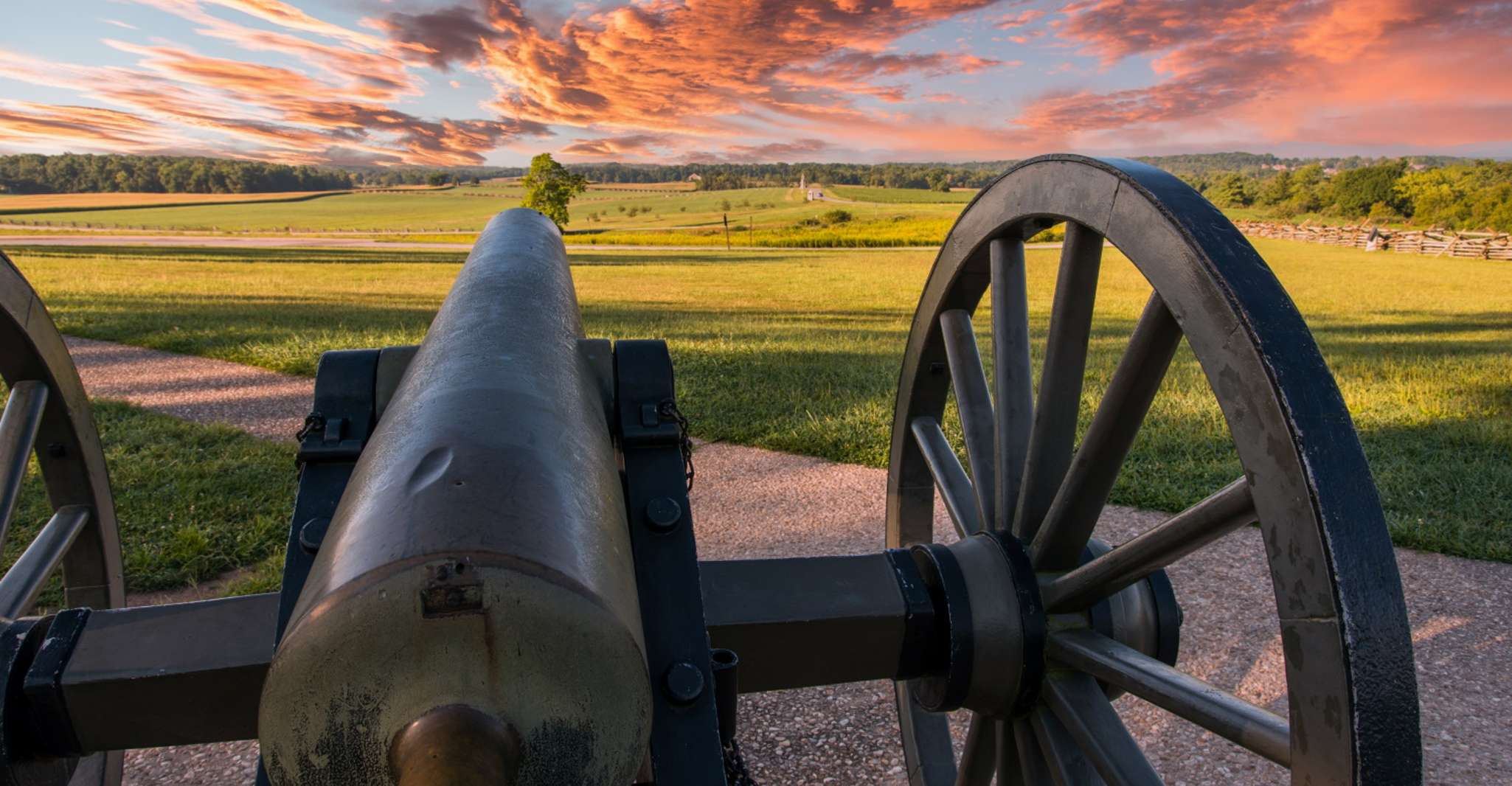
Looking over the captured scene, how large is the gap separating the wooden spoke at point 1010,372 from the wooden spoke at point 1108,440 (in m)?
0.22

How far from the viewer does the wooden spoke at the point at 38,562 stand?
2.32m

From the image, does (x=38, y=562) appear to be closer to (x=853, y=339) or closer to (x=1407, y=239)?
(x=853, y=339)

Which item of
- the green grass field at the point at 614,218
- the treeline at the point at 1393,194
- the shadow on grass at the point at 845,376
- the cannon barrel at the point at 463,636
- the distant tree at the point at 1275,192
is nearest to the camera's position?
the cannon barrel at the point at 463,636

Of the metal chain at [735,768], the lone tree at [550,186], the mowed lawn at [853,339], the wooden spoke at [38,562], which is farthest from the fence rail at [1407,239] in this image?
the wooden spoke at [38,562]

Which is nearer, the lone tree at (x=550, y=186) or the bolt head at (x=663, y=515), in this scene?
the bolt head at (x=663, y=515)

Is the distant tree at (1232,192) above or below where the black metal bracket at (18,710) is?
above

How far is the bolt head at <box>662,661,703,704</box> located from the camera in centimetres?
167

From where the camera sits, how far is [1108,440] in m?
1.84

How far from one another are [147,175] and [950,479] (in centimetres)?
10602

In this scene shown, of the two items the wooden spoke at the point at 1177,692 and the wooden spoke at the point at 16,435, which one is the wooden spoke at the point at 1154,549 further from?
the wooden spoke at the point at 16,435

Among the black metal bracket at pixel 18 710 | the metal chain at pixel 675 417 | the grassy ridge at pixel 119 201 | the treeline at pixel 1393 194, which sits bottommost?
the black metal bracket at pixel 18 710

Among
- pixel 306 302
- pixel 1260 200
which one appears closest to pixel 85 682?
pixel 306 302

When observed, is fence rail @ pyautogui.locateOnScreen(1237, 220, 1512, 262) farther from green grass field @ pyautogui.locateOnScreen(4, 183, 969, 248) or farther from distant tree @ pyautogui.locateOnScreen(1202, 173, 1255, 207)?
distant tree @ pyautogui.locateOnScreen(1202, 173, 1255, 207)

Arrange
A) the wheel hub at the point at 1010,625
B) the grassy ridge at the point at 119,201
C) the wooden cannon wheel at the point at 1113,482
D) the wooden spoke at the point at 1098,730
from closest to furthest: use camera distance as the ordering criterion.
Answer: the wooden cannon wheel at the point at 1113,482, the wooden spoke at the point at 1098,730, the wheel hub at the point at 1010,625, the grassy ridge at the point at 119,201
